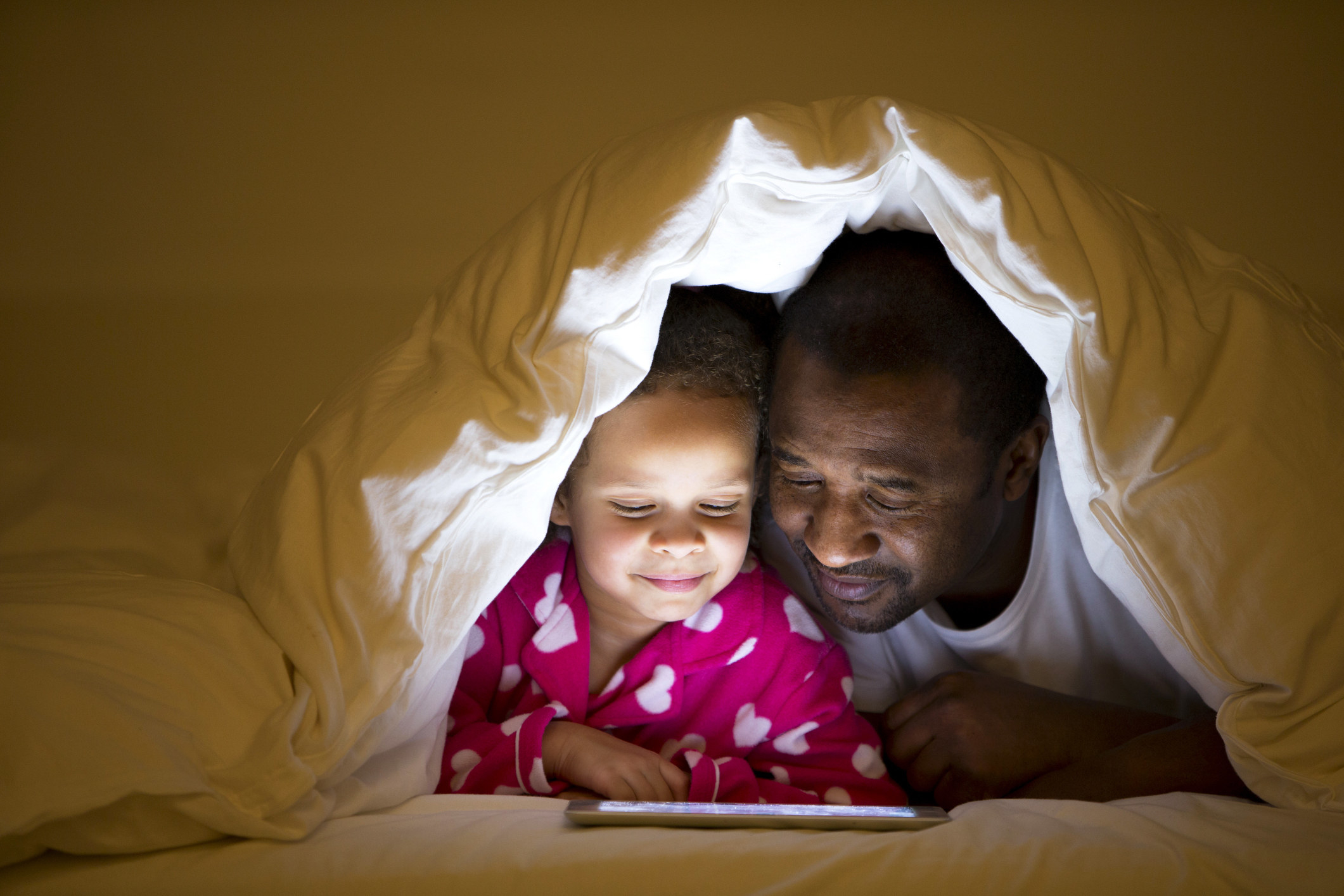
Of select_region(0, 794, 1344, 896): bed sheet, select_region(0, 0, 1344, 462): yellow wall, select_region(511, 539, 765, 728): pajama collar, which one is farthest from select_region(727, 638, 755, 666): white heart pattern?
select_region(0, 0, 1344, 462): yellow wall

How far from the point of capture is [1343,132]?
1.58 metres

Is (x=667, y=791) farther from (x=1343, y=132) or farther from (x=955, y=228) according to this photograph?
(x=1343, y=132)

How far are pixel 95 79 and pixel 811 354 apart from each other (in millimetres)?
1446

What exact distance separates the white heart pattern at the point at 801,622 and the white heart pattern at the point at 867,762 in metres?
0.15

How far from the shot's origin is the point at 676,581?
1062 mm

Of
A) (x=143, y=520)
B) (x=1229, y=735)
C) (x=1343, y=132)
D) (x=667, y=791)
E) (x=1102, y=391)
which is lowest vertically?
(x=667, y=791)

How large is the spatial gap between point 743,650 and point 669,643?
9cm

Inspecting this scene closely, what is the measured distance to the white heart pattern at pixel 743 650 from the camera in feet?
3.78

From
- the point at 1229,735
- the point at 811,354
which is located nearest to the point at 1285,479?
the point at 1229,735

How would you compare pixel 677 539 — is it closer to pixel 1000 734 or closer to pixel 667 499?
pixel 667 499

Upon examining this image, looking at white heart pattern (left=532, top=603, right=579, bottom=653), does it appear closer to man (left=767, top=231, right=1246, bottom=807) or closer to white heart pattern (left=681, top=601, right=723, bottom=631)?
white heart pattern (left=681, top=601, right=723, bottom=631)

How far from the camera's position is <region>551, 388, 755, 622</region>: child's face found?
1.04 metres

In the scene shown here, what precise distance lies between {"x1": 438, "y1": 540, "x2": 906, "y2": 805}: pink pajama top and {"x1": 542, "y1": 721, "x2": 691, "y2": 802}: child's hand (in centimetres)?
3

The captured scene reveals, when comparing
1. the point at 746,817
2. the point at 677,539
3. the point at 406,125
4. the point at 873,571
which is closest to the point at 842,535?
the point at 873,571
